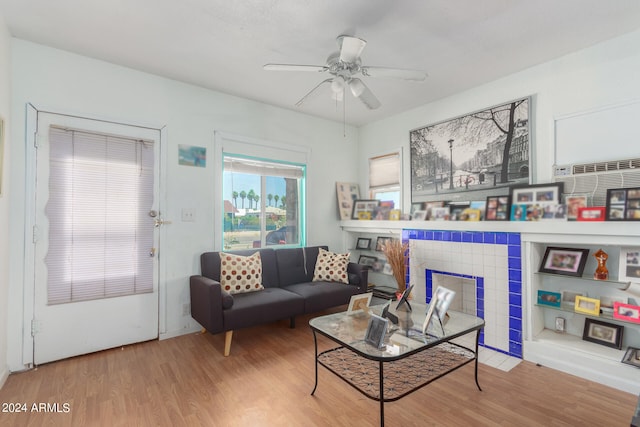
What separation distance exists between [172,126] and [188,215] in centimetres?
97

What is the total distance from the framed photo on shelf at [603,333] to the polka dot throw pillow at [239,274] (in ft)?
10.1

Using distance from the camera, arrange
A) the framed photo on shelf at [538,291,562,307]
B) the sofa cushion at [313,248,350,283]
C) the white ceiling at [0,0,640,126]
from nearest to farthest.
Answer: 1. the white ceiling at [0,0,640,126]
2. the framed photo on shelf at [538,291,562,307]
3. the sofa cushion at [313,248,350,283]

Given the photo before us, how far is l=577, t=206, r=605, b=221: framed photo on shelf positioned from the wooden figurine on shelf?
294 mm

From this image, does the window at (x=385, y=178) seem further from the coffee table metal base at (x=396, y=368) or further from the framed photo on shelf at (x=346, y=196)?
the coffee table metal base at (x=396, y=368)

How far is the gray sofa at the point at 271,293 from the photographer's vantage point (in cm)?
276

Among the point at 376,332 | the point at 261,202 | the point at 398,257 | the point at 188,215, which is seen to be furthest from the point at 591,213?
the point at 188,215

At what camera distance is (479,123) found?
345 centimetres

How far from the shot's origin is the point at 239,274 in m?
3.26

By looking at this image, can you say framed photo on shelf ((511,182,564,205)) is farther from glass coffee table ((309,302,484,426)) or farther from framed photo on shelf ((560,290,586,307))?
glass coffee table ((309,302,484,426))

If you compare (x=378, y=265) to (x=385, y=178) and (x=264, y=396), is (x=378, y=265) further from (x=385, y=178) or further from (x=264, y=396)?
(x=264, y=396)

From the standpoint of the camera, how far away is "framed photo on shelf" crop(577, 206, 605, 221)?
96.2 inches

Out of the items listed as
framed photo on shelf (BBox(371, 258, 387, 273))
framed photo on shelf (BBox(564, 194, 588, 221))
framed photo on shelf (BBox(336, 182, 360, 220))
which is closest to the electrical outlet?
framed photo on shelf (BBox(336, 182, 360, 220))

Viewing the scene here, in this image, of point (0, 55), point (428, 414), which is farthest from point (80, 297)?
point (428, 414)

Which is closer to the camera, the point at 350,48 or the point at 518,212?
the point at 350,48
